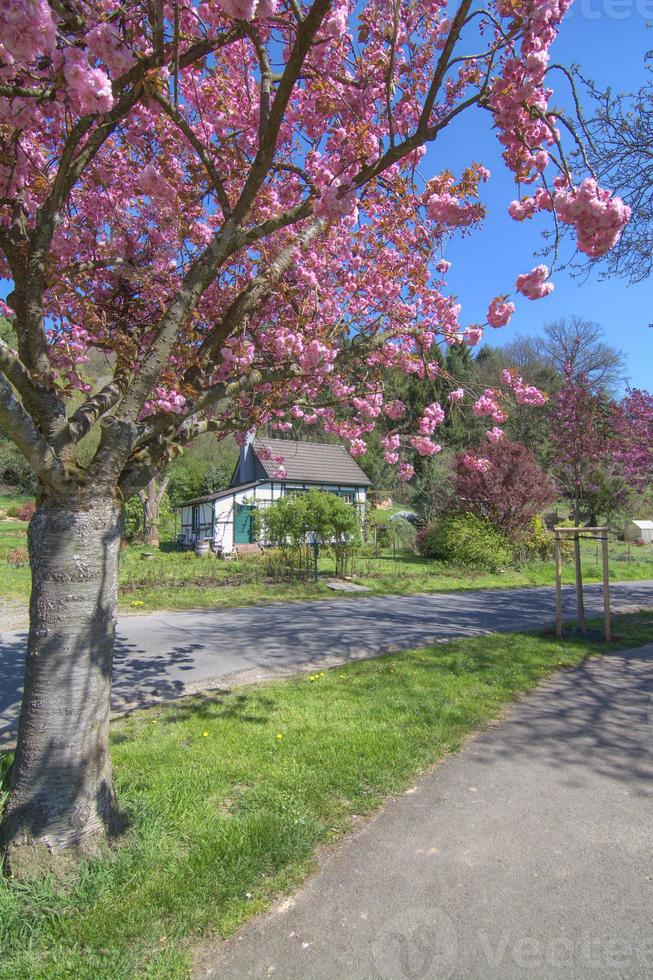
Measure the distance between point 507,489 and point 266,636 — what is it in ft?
48.2

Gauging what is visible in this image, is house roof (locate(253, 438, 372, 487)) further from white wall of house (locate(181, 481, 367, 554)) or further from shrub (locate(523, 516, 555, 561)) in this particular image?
shrub (locate(523, 516, 555, 561))

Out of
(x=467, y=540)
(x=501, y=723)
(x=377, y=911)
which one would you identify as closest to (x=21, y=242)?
(x=377, y=911)

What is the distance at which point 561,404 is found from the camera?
20312mm

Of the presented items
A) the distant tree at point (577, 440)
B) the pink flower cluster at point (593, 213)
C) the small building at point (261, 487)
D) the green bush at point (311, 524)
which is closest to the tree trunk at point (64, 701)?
the pink flower cluster at point (593, 213)

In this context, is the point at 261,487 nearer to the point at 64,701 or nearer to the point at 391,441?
the point at 391,441

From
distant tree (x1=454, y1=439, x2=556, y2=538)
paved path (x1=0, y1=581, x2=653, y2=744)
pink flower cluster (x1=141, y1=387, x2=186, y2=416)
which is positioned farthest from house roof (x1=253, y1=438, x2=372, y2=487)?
pink flower cluster (x1=141, y1=387, x2=186, y2=416)

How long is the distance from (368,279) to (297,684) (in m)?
4.53

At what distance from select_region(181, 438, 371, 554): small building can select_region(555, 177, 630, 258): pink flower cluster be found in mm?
21915

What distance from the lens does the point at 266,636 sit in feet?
27.6

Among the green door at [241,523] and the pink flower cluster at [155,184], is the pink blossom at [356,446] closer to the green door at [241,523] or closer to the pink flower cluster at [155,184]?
the pink flower cluster at [155,184]

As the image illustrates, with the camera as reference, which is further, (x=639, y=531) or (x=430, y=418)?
(x=639, y=531)

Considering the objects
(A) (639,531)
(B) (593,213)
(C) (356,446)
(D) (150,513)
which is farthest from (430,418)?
(A) (639,531)

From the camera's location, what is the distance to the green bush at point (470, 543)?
19.7 m

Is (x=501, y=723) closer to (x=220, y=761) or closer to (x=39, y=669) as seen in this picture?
(x=220, y=761)
